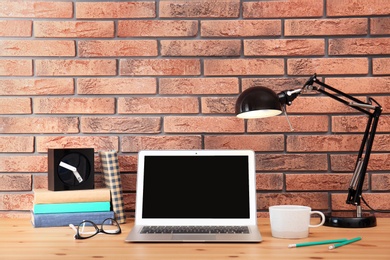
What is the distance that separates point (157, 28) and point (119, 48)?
0.49ft

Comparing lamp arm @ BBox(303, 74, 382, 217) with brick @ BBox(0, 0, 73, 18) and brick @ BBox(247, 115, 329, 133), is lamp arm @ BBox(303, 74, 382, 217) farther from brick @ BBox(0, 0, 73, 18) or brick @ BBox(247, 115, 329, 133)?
brick @ BBox(0, 0, 73, 18)

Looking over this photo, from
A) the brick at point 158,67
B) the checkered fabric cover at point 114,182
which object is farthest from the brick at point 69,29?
the checkered fabric cover at point 114,182

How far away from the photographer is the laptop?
5.28 feet

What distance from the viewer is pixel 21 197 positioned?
1883 millimetres

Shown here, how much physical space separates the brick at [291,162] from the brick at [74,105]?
1.82 ft

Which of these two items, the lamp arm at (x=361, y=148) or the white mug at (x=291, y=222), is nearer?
the white mug at (x=291, y=222)

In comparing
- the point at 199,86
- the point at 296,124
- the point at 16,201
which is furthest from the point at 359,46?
the point at 16,201

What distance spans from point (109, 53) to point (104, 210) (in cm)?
55

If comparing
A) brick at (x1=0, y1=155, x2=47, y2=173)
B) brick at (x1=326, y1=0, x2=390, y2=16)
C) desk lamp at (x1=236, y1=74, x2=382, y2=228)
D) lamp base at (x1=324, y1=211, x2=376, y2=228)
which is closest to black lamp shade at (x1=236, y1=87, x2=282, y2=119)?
desk lamp at (x1=236, y1=74, x2=382, y2=228)

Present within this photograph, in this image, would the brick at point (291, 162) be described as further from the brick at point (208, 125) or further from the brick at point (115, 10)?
the brick at point (115, 10)

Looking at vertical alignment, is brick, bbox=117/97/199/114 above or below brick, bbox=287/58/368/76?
below

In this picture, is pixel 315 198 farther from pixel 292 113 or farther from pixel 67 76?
pixel 67 76

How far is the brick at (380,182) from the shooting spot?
1854 mm

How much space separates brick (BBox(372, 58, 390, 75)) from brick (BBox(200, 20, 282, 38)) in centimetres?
35
